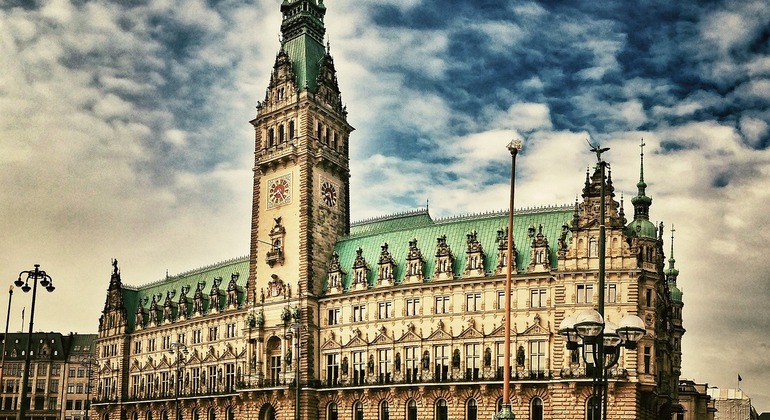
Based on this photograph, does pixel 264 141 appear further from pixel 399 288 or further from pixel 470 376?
pixel 470 376

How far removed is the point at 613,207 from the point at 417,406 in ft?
96.5

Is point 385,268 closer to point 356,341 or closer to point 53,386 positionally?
point 356,341

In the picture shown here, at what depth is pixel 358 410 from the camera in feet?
326

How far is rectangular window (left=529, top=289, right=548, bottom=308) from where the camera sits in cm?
8869

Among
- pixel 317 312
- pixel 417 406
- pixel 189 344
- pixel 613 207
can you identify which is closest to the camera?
pixel 613 207

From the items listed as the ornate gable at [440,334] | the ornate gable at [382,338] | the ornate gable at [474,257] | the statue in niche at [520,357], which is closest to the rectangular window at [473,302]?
the ornate gable at [474,257]

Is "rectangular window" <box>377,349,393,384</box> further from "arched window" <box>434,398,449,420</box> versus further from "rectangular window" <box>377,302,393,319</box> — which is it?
"arched window" <box>434,398,449,420</box>

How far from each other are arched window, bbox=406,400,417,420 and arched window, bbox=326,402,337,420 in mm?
10057

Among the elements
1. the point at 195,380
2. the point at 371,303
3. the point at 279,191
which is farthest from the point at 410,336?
the point at 195,380

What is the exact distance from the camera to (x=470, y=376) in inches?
3610

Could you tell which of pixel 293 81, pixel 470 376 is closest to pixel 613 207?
pixel 470 376

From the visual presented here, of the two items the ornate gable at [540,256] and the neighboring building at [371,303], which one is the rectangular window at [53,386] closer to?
the neighboring building at [371,303]

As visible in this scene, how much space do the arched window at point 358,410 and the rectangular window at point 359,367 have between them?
7.57 ft

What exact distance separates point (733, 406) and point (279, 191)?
124 metres
